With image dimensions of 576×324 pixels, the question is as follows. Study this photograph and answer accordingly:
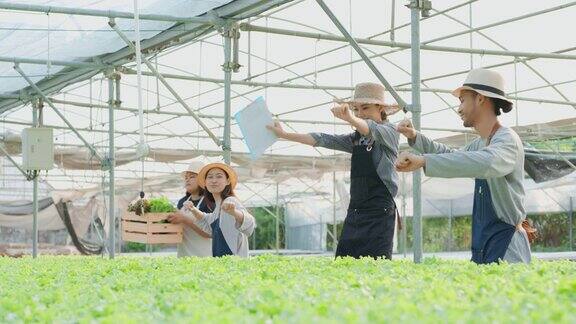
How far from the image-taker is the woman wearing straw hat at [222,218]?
5961 millimetres

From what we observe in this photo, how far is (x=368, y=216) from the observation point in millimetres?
4980

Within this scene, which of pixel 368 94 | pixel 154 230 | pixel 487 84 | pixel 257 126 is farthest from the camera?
pixel 154 230

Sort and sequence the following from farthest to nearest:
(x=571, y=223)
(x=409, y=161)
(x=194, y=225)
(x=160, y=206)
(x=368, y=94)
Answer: (x=571, y=223)
(x=160, y=206)
(x=194, y=225)
(x=368, y=94)
(x=409, y=161)

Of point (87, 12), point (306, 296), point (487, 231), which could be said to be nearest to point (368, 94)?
point (487, 231)

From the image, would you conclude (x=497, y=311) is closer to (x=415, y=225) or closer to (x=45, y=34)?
(x=415, y=225)

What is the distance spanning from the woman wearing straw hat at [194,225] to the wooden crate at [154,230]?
0.07 metres

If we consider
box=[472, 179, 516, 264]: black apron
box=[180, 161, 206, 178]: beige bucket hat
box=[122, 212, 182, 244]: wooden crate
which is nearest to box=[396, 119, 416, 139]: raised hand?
box=[472, 179, 516, 264]: black apron

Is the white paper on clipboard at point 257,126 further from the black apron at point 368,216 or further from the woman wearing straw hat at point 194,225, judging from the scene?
the woman wearing straw hat at point 194,225

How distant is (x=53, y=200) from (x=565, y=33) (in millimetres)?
12613

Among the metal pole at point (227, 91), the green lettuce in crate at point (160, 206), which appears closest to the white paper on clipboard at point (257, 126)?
the green lettuce in crate at point (160, 206)

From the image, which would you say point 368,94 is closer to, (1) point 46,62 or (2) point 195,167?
(2) point 195,167

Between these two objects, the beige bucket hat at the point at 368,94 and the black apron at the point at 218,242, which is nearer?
the beige bucket hat at the point at 368,94

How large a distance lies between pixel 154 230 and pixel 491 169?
3.53 metres

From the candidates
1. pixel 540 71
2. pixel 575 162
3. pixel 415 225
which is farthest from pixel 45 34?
pixel 575 162
